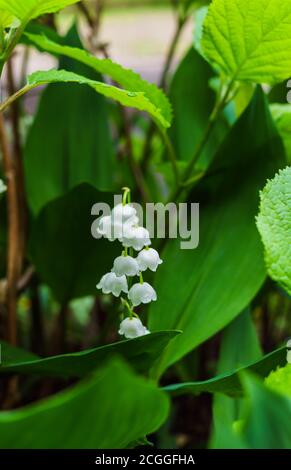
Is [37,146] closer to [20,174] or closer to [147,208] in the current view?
[20,174]

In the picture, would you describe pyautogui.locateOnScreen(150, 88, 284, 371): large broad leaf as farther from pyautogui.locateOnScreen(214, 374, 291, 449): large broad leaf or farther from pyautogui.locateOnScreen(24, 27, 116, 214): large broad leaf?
pyautogui.locateOnScreen(214, 374, 291, 449): large broad leaf

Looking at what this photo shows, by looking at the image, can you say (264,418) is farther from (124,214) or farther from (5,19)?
(5,19)

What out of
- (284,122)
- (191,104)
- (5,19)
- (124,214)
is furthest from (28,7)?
(191,104)

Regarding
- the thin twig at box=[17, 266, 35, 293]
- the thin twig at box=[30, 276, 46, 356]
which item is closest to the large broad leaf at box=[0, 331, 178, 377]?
the thin twig at box=[17, 266, 35, 293]

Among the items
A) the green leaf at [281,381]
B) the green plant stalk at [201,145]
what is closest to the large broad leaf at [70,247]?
the green plant stalk at [201,145]
